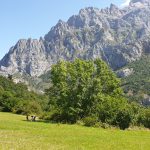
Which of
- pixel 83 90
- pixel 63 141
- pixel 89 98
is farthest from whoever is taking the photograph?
pixel 89 98

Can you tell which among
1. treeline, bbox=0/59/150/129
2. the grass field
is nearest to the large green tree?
treeline, bbox=0/59/150/129

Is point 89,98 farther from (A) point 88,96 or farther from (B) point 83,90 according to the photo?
(B) point 83,90

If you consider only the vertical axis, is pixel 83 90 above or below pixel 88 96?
above

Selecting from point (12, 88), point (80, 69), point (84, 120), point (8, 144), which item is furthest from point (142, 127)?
point (12, 88)

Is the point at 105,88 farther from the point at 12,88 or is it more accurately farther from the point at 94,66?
the point at 12,88

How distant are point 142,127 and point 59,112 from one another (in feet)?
72.3

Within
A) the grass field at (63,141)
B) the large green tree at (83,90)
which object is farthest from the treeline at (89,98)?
the grass field at (63,141)

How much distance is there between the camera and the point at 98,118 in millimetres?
77562

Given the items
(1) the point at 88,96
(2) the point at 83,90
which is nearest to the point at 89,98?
(1) the point at 88,96

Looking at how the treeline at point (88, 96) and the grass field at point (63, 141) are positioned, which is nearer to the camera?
the grass field at point (63, 141)

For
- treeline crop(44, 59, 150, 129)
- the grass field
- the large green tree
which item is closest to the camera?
the grass field

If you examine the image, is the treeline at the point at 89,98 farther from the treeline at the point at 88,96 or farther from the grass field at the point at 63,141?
the grass field at the point at 63,141

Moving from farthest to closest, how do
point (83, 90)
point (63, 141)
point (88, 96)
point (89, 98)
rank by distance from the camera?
point (88, 96) → point (89, 98) → point (83, 90) → point (63, 141)

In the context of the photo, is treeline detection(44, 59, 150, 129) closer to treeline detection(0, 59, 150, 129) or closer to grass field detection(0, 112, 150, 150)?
treeline detection(0, 59, 150, 129)
